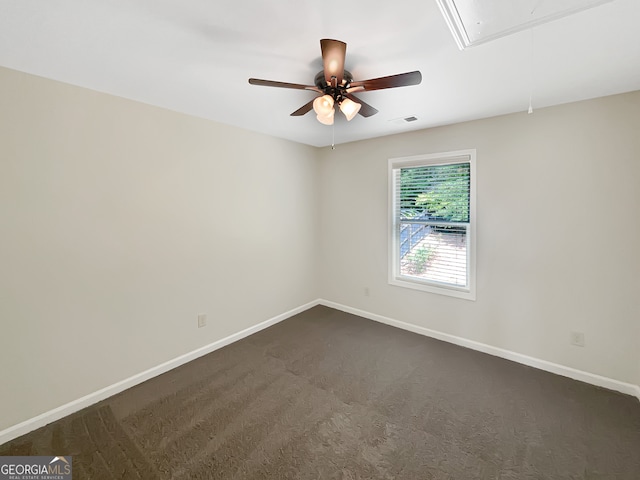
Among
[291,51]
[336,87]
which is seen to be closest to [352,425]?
[336,87]

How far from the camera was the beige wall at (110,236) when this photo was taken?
1.86m

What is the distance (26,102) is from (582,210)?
428 centimetres

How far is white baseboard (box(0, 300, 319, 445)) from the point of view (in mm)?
1862

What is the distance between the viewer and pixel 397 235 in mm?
3529

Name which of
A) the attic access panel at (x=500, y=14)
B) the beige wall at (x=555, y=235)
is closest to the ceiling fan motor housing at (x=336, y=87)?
the attic access panel at (x=500, y=14)

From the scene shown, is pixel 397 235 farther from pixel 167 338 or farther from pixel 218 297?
pixel 167 338

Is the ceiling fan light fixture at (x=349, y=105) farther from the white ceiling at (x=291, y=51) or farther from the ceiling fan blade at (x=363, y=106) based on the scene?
the white ceiling at (x=291, y=51)

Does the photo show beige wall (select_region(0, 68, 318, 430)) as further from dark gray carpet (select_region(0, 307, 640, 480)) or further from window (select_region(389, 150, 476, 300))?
window (select_region(389, 150, 476, 300))

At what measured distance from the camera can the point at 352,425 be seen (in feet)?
6.40

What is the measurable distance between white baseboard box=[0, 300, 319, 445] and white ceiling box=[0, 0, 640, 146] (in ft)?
7.69

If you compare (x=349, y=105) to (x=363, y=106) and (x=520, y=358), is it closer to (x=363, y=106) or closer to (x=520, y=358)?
(x=363, y=106)

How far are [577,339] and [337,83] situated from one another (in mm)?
2914

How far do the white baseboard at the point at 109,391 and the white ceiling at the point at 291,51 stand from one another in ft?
7.69

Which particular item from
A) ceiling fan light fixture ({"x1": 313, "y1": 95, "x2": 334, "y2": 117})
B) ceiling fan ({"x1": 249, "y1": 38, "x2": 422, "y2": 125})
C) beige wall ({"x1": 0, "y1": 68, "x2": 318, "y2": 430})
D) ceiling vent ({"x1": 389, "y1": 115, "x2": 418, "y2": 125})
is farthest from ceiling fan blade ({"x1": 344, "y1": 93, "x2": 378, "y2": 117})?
beige wall ({"x1": 0, "y1": 68, "x2": 318, "y2": 430})
